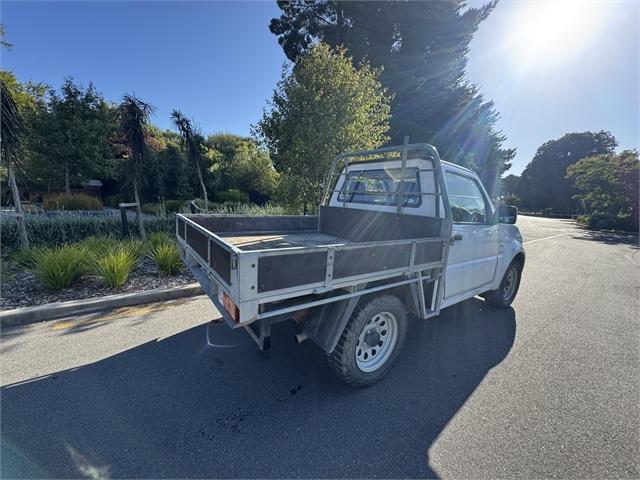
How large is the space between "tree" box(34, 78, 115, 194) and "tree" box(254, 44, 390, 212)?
35.0 feet

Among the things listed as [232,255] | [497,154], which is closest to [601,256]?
[232,255]

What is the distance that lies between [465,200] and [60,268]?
5914 mm

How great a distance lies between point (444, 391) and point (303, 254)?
6.31ft

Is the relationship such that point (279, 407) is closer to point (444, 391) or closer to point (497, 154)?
point (444, 391)

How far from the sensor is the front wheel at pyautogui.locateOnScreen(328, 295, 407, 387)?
95.1 inches

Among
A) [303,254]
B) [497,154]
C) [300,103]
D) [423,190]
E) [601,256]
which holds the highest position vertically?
[497,154]

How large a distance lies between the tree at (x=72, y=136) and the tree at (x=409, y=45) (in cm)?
1113

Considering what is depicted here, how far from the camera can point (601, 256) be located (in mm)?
10266

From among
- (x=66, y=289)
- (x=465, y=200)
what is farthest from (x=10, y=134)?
(x=465, y=200)

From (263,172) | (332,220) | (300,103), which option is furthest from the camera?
(263,172)

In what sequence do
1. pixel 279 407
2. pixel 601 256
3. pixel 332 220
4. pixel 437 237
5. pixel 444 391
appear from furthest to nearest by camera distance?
pixel 601 256, pixel 332 220, pixel 437 237, pixel 444 391, pixel 279 407

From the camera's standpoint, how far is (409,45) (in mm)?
17062

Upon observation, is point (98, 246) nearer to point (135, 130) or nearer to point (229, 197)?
point (135, 130)

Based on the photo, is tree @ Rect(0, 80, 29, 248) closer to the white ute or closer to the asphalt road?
the asphalt road
